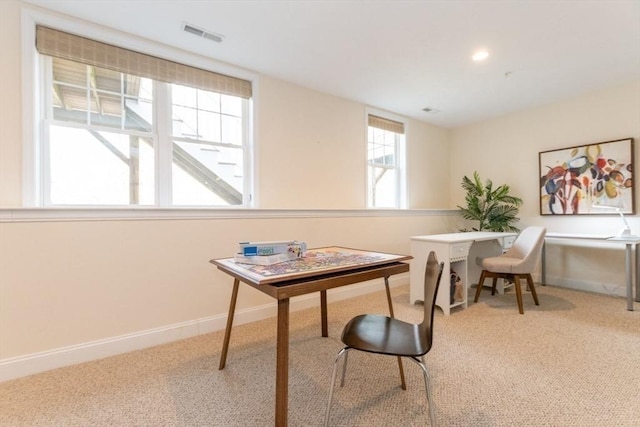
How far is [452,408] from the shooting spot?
1.52m

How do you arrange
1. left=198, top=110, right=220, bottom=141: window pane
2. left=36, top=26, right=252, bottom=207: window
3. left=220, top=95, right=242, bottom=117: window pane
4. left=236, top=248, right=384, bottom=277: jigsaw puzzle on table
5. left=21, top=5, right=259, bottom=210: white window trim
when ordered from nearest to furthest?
1. left=236, top=248, right=384, bottom=277: jigsaw puzzle on table
2. left=21, top=5, right=259, bottom=210: white window trim
3. left=36, top=26, right=252, bottom=207: window
4. left=198, top=110, right=220, bottom=141: window pane
5. left=220, top=95, right=242, bottom=117: window pane

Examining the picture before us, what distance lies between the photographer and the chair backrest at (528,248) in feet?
9.55

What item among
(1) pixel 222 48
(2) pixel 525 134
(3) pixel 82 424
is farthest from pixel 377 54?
(3) pixel 82 424

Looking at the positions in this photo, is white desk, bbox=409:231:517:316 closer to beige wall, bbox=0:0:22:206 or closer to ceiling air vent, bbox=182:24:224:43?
ceiling air vent, bbox=182:24:224:43

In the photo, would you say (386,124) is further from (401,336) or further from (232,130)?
(401,336)

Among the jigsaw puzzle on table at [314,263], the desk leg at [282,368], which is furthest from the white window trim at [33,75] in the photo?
the desk leg at [282,368]

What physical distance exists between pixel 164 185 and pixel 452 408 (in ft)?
8.63

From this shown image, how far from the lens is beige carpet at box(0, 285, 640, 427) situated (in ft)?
4.82

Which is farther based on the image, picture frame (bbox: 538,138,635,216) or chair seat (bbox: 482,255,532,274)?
picture frame (bbox: 538,138,635,216)

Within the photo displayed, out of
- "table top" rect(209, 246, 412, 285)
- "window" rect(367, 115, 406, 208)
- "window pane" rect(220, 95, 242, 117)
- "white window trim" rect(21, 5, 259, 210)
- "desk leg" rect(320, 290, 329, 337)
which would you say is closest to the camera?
"table top" rect(209, 246, 412, 285)

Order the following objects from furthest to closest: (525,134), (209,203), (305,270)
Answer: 1. (525,134)
2. (209,203)
3. (305,270)

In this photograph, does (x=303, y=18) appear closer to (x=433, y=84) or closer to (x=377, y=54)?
(x=377, y=54)

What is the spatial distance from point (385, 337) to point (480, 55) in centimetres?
273

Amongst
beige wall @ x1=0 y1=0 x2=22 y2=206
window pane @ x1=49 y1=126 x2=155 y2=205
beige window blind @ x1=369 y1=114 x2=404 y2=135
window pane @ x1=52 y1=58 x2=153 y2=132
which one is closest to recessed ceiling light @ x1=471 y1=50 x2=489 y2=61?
beige window blind @ x1=369 y1=114 x2=404 y2=135
